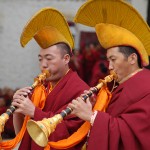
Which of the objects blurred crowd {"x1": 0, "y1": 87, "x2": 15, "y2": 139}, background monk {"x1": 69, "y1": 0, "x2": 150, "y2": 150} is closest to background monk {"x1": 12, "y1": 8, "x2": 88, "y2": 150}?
background monk {"x1": 69, "y1": 0, "x2": 150, "y2": 150}

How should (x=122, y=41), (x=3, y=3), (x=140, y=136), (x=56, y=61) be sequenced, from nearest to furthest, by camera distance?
1. (x=140, y=136)
2. (x=122, y=41)
3. (x=56, y=61)
4. (x=3, y=3)

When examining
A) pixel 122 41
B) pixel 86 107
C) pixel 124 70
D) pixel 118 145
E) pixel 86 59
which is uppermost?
pixel 122 41

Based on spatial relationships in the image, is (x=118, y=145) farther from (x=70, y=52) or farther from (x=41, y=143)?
(x=70, y=52)

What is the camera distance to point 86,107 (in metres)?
2.98

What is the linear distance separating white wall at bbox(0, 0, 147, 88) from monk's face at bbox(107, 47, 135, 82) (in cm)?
480

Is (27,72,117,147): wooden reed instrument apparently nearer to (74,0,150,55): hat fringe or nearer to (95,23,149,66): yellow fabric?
(95,23,149,66): yellow fabric

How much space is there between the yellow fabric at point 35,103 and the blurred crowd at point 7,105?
2.49 meters

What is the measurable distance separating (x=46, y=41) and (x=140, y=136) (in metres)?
1.13

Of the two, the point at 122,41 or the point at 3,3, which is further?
the point at 3,3

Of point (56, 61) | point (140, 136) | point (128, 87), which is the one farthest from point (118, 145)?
point (56, 61)

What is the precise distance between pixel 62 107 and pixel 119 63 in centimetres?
59

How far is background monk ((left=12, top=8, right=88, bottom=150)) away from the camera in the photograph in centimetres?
341

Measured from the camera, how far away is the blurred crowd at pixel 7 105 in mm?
6148

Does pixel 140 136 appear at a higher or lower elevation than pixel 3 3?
lower
